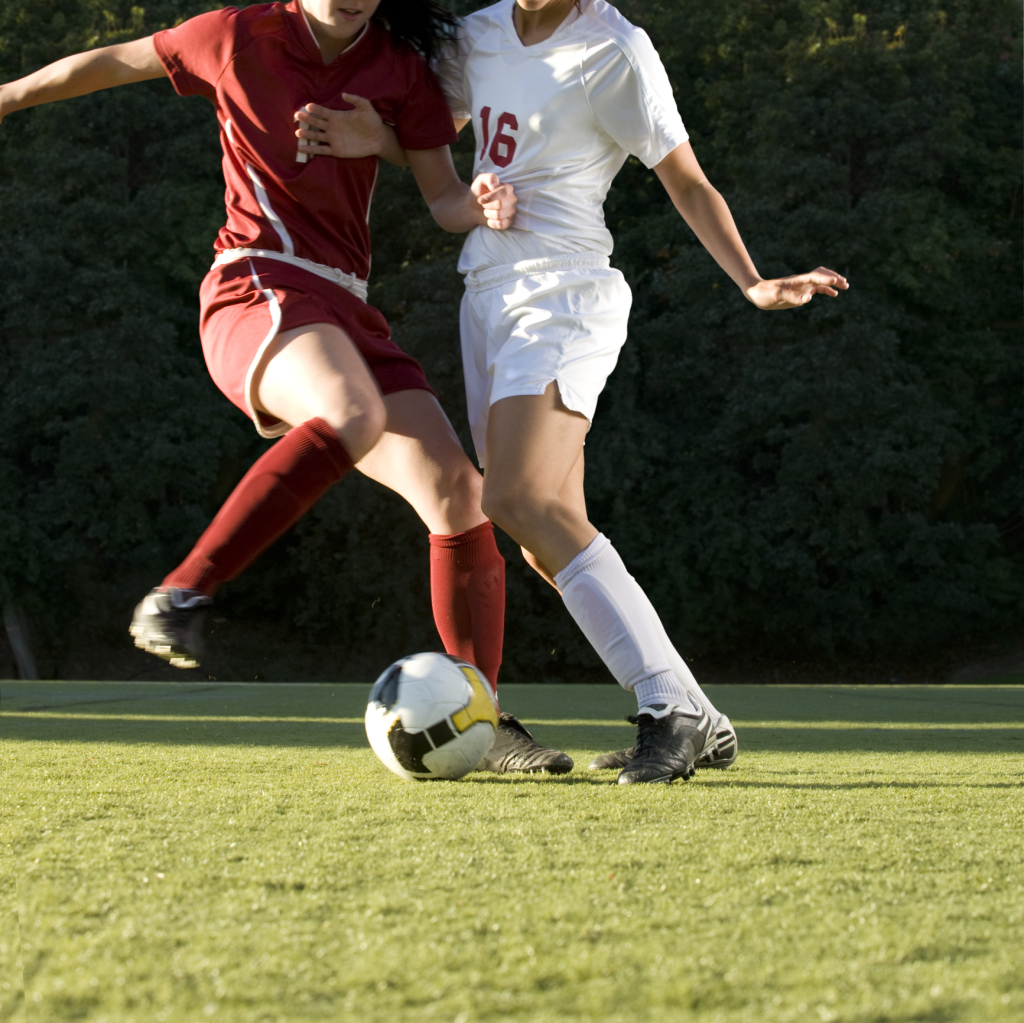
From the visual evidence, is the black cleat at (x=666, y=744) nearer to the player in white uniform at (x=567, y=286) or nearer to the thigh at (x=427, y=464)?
the player in white uniform at (x=567, y=286)

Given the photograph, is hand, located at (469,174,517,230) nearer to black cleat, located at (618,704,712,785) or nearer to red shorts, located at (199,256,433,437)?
red shorts, located at (199,256,433,437)

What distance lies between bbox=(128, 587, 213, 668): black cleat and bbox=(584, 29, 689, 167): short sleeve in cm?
167

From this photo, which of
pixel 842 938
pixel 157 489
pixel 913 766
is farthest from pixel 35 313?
pixel 842 938

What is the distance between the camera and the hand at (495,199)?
3.06m

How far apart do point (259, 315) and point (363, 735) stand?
2.31m

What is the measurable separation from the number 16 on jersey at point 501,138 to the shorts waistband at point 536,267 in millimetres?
296

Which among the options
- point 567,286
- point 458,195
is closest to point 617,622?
point 567,286

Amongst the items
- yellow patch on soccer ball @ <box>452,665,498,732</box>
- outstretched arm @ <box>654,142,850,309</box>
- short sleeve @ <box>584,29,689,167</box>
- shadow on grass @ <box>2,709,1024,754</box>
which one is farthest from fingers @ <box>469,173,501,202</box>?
shadow on grass @ <box>2,709,1024,754</box>

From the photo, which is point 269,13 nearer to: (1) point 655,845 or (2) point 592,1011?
(1) point 655,845

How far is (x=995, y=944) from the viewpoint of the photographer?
1.28m

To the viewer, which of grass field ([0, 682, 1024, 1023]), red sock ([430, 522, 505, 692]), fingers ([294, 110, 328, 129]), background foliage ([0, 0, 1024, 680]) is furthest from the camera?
background foliage ([0, 0, 1024, 680])

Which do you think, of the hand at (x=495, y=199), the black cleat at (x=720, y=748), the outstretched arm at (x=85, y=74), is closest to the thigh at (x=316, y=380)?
the hand at (x=495, y=199)

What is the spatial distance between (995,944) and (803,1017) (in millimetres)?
350

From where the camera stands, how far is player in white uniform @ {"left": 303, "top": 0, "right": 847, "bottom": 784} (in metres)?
2.98
